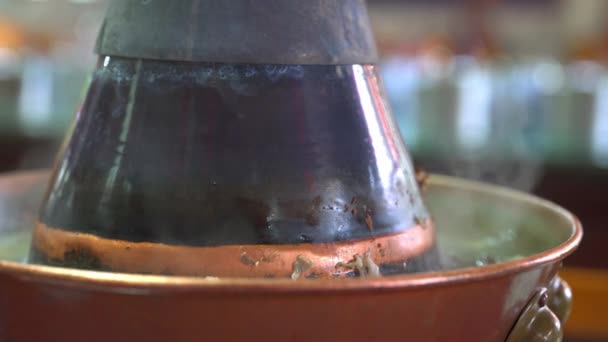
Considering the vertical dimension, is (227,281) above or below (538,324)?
above

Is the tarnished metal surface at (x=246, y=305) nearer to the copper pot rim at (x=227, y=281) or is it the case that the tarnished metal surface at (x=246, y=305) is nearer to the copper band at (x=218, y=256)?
the copper pot rim at (x=227, y=281)

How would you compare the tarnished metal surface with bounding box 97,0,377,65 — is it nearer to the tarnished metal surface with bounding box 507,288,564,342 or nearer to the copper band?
the copper band

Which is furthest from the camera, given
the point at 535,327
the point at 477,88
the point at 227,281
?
the point at 477,88

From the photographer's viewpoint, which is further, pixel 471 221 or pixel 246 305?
pixel 471 221

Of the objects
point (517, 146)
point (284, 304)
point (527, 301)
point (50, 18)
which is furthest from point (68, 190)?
point (50, 18)

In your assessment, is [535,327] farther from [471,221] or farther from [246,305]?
[471,221]

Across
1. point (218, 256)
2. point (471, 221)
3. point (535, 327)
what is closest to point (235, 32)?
point (218, 256)

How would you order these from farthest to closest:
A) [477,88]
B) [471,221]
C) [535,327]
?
[477,88] → [471,221] → [535,327]
